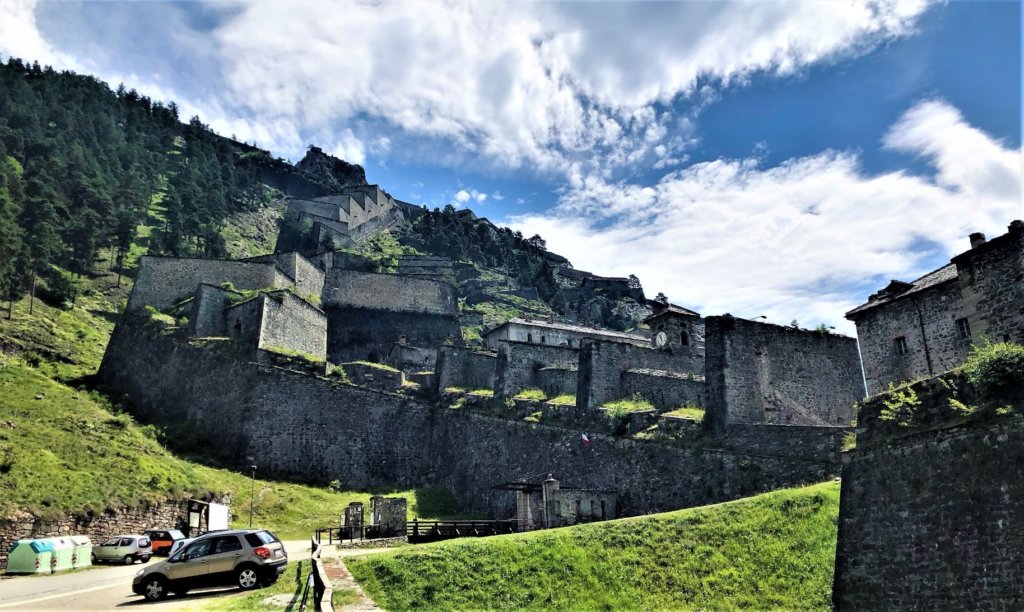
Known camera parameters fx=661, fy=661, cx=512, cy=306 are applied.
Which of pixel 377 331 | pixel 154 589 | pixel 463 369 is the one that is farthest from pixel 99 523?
pixel 377 331

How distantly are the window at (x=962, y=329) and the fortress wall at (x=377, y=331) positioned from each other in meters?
42.8

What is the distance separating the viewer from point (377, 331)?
6203 centimetres

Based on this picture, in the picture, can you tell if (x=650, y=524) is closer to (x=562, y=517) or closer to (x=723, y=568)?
(x=723, y=568)

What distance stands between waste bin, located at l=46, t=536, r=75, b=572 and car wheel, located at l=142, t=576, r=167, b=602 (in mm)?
8566

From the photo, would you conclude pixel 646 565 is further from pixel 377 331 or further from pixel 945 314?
pixel 377 331

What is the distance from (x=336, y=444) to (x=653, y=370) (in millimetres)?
19519

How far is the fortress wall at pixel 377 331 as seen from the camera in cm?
5906

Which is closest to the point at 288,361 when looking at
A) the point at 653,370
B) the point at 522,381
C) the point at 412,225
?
the point at 522,381

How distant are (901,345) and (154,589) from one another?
94.0 ft

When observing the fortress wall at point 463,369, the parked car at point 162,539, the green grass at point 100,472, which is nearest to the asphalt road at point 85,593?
the parked car at point 162,539

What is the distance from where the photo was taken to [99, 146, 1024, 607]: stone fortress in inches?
879

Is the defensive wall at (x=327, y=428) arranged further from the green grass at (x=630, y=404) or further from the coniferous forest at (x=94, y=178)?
the coniferous forest at (x=94, y=178)

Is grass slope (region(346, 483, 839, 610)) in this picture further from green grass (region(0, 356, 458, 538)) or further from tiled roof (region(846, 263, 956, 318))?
green grass (region(0, 356, 458, 538))

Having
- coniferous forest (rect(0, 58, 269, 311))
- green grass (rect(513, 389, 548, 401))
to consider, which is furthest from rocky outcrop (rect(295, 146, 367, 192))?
green grass (rect(513, 389, 548, 401))
